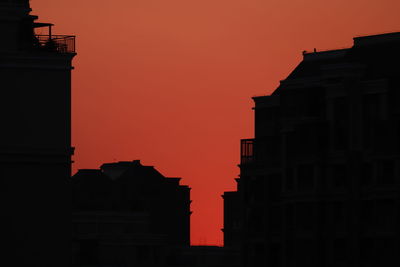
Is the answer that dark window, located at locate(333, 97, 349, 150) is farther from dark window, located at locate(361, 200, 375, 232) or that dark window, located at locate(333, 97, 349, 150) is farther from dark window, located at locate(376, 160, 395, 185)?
dark window, located at locate(361, 200, 375, 232)

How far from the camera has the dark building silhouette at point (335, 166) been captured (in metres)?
156

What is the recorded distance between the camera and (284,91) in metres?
175

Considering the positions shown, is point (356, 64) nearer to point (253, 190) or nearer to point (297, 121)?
point (297, 121)

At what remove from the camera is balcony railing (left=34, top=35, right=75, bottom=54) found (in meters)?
133

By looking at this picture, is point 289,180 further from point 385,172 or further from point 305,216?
point 385,172

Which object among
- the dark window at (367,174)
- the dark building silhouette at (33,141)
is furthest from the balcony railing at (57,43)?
the dark window at (367,174)

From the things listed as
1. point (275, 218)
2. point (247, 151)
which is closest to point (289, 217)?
point (275, 218)

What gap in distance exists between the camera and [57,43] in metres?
134

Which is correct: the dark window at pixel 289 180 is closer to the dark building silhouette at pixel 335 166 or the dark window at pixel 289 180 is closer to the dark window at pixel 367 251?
the dark building silhouette at pixel 335 166

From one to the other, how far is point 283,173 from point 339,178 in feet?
33.2

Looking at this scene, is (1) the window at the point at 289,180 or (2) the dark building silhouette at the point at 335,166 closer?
(2) the dark building silhouette at the point at 335,166

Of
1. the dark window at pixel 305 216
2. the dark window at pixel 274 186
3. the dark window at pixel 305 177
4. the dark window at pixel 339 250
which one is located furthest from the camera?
the dark window at pixel 274 186

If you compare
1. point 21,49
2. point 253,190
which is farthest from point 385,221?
point 21,49

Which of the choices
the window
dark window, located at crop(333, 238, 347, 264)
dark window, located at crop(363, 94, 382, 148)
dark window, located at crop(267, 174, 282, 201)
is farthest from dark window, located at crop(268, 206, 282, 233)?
dark window, located at crop(363, 94, 382, 148)
